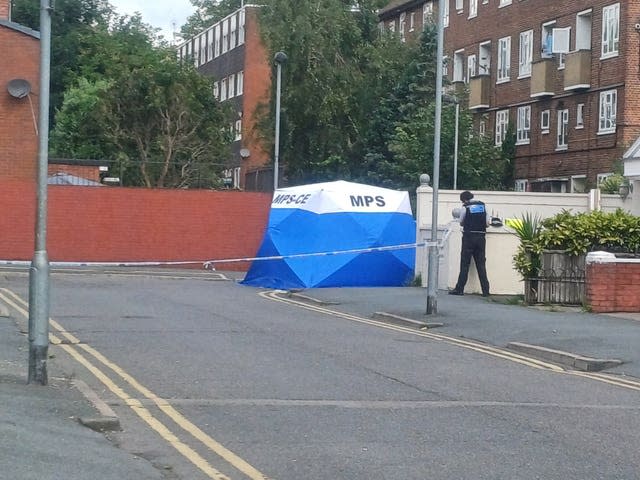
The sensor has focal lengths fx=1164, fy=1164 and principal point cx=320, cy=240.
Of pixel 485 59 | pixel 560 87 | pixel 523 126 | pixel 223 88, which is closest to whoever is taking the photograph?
pixel 560 87

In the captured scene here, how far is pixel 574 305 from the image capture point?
20906mm

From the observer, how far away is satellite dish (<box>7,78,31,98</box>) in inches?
1454

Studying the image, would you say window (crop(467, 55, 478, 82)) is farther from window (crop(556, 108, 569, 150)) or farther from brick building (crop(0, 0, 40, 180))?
brick building (crop(0, 0, 40, 180))

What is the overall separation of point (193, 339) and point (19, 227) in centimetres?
2009

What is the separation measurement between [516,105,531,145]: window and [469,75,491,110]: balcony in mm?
2586

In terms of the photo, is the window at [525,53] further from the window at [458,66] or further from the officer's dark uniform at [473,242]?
the officer's dark uniform at [473,242]

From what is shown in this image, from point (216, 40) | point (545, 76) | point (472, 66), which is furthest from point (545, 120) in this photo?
point (216, 40)

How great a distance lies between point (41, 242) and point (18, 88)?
2752 cm

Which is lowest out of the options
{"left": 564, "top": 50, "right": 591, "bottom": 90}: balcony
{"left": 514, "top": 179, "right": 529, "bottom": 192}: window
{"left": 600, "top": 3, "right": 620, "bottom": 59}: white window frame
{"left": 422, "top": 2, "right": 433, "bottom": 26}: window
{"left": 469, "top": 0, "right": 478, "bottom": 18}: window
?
{"left": 514, "top": 179, "right": 529, "bottom": 192}: window

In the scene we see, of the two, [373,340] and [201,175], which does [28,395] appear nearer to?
[373,340]

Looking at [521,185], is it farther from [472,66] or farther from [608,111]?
[472,66]

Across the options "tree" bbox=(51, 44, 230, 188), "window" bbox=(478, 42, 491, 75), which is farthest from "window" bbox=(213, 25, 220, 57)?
"window" bbox=(478, 42, 491, 75)

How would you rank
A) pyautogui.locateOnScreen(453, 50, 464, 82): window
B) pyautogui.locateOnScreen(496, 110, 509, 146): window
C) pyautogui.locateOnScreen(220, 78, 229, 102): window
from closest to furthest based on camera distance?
pyautogui.locateOnScreen(496, 110, 509, 146): window, pyautogui.locateOnScreen(453, 50, 464, 82): window, pyautogui.locateOnScreen(220, 78, 229, 102): window

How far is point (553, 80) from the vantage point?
4456 centimetres
